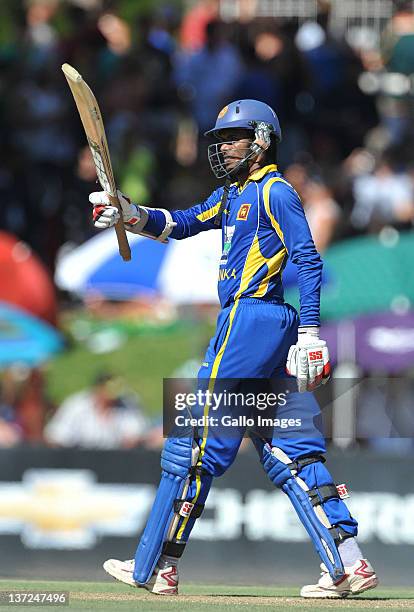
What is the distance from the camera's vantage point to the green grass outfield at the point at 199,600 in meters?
7.36

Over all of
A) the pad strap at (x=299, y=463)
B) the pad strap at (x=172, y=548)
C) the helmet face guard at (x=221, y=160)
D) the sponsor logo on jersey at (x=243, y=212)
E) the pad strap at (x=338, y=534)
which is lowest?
the pad strap at (x=172, y=548)

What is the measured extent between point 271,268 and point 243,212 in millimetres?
328

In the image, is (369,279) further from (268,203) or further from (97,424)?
(268,203)

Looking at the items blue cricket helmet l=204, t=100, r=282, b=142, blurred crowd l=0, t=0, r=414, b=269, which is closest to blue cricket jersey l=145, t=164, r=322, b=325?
blue cricket helmet l=204, t=100, r=282, b=142

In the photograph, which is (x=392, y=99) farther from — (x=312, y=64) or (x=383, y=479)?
(x=383, y=479)

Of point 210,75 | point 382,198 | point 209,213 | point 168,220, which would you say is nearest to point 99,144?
point 168,220

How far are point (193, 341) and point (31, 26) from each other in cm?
399

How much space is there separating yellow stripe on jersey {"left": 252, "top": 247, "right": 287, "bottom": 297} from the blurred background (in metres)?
3.60

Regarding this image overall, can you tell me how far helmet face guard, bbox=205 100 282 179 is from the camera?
7.84 meters

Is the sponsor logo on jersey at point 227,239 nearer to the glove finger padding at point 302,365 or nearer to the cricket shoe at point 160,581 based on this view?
the glove finger padding at point 302,365

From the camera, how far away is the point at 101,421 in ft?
41.1

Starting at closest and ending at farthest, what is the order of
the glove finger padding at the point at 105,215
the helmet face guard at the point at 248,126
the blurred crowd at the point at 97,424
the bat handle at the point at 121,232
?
the glove finger padding at the point at 105,215 < the bat handle at the point at 121,232 < the helmet face guard at the point at 248,126 < the blurred crowd at the point at 97,424

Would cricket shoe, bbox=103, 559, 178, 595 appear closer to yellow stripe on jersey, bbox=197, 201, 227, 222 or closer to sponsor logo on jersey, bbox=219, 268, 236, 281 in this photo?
sponsor logo on jersey, bbox=219, 268, 236, 281

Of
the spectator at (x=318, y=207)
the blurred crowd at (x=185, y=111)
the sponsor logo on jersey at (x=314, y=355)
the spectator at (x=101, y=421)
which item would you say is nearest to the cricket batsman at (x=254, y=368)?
the sponsor logo on jersey at (x=314, y=355)
